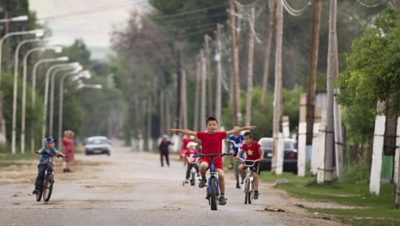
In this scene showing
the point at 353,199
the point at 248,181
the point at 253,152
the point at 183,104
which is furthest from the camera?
the point at 183,104

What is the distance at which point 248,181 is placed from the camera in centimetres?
2812

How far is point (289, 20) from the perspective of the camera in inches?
3423

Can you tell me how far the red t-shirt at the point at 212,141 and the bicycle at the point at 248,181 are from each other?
10.8 feet

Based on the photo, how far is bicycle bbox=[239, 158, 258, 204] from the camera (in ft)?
92.4

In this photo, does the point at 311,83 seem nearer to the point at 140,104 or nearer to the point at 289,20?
the point at 289,20

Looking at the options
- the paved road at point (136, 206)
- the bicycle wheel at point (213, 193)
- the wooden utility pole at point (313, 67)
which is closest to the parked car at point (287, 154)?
the wooden utility pole at point (313, 67)

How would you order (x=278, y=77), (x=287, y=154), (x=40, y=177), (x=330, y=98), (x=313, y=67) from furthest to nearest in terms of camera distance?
(x=287, y=154)
(x=278, y=77)
(x=313, y=67)
(x=330, y=98)
(x=40, y=177)

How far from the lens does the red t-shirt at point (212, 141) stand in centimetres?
2486

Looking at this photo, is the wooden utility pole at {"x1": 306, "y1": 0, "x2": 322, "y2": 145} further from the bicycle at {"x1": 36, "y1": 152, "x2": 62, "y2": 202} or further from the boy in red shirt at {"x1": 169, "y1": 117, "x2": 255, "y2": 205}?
the boy in red shirt at {"x1": 169, "y1": 117, "x2": 255, "y2": 205}

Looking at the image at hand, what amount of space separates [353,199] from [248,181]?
5273 millimetres

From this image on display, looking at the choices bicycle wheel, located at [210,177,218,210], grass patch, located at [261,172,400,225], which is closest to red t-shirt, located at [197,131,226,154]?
bicycle wheel, located at [210,177,218,210]

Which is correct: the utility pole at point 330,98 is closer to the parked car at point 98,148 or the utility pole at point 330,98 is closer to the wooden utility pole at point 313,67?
the wooden utility pole at point 313,67

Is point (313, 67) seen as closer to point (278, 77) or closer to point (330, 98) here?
point (278, 77)

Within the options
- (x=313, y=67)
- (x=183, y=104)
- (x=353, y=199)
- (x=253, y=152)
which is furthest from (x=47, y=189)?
(x=183, y=104)
